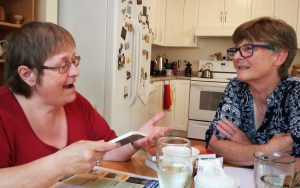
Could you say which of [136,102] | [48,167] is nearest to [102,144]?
[48,167]

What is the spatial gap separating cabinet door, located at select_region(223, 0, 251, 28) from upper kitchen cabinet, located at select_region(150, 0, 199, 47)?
44 centimetres

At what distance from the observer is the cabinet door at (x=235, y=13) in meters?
4.13

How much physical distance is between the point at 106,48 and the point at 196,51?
8.87 feet

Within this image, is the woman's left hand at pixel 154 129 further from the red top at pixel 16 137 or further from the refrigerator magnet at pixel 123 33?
the refrigerator magnet at pixel 123 33

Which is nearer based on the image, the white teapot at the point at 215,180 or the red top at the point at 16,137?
the white teapot at the point at 215,180

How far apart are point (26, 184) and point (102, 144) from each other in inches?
8.5

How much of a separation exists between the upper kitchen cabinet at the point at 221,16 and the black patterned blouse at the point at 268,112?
111 inches

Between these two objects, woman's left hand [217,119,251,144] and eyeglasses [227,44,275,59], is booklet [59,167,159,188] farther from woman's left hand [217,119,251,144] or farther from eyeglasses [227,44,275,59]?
eyeglasses [227,44,275,59]

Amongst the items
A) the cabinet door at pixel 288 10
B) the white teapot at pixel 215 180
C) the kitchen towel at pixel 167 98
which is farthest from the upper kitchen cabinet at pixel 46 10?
the cabinet door at pixel 288 10

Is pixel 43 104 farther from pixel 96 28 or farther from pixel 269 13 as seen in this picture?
pixel 269 13

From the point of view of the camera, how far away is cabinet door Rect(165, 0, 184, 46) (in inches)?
175

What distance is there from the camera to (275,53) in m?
1.43

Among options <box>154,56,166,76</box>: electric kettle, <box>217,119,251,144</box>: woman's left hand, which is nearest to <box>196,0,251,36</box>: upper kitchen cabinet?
<box>154,56,166,76</box>: electric kettle

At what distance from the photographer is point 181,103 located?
4.17 metres
